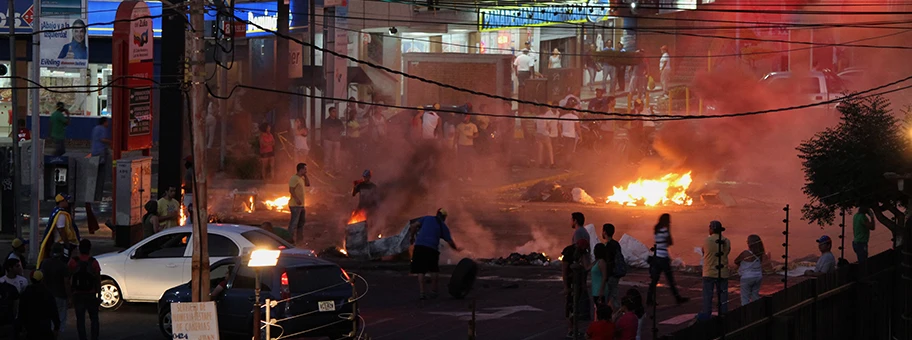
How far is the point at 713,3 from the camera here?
41312 mm

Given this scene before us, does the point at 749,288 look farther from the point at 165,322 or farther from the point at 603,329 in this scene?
the point at 165,322

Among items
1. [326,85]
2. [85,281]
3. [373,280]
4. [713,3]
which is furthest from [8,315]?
[713,3]

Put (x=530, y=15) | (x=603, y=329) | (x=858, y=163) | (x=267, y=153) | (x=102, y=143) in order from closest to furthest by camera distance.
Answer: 1. (x=603, y=329)
2. (x=858, y=163)
3. (x=102, y=143)
4. (x=267, y=153)
5. (x=530, y=15)

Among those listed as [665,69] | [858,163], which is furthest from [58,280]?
[665,69]

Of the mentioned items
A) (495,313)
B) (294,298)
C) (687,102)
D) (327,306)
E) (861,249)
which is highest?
(687,102)

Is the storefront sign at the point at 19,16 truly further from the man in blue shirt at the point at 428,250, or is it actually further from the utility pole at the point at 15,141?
the man in blue shirt at the point at 428,250

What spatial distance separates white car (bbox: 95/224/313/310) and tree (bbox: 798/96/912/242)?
8369 mm

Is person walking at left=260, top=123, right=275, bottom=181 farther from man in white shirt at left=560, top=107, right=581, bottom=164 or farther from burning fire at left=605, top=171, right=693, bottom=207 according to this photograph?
burning fire at left=605, top=171, right=693, bottom=207

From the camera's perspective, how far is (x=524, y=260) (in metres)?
20.1

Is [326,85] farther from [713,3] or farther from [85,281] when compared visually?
[85,281]

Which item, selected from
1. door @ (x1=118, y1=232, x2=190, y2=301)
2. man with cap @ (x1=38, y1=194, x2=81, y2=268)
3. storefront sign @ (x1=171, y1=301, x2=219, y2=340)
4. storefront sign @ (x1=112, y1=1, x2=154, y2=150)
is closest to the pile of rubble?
door @ (x1=118, y1=232, x2=190, y2=301)

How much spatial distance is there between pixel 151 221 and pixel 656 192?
11701mm

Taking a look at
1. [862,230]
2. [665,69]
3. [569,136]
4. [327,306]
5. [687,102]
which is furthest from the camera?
[665,69]

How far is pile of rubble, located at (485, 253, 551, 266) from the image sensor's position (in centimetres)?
2000
